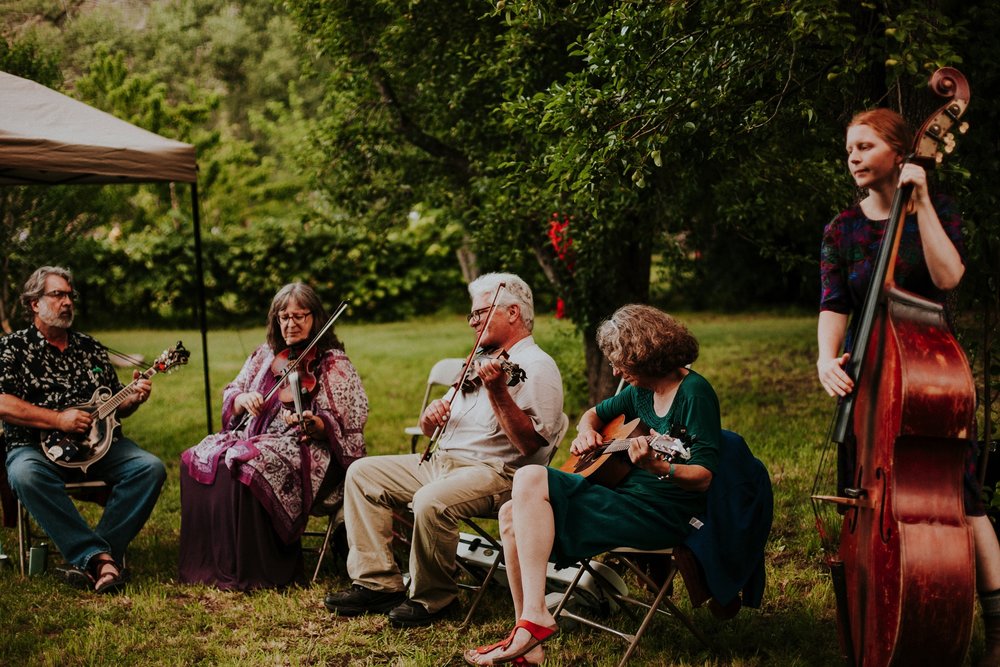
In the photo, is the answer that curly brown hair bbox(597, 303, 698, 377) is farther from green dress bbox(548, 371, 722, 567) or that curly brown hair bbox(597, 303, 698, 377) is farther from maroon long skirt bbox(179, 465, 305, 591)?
maroon long skirt bbox(179, 465, 305, 591)

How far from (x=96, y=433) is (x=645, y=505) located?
102 inches

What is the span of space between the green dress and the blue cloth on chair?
57mm

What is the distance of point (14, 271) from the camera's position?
423 inches

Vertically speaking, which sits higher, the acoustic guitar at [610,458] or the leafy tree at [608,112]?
the leafy tree at [608,112]

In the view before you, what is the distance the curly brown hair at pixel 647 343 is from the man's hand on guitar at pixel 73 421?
245cm

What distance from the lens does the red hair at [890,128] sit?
8.58ft

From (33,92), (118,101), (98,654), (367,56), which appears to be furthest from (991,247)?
(118,101)

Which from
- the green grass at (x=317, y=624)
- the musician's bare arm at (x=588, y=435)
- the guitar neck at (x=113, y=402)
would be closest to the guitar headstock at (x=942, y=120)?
the musician's bare arm at (x=588, y=435)

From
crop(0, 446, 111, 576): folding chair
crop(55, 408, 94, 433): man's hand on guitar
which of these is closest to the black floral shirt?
crop(55, 408, 94, 433): man's hand on guitar

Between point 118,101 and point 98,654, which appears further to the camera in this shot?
point 118,101

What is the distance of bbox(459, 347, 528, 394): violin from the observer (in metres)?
3.54

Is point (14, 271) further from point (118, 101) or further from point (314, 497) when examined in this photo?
point (314, 497)

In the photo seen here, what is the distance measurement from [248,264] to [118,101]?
3.03 metres

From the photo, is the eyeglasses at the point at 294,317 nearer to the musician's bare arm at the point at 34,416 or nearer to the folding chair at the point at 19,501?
the musician's bare arm at the point at 34,416
